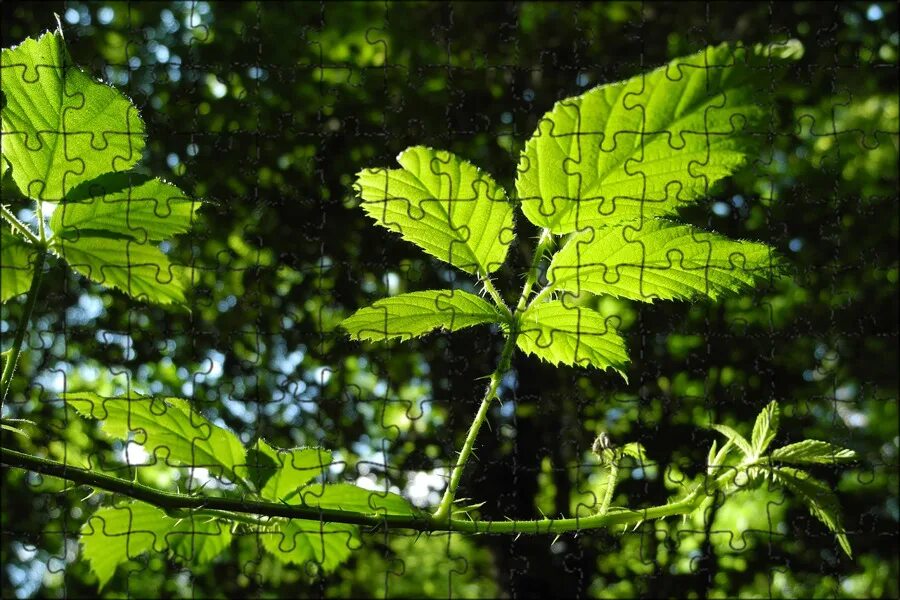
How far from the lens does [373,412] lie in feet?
5.36

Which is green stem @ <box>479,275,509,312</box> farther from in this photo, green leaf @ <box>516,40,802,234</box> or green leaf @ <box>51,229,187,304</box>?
green leaf @ <box>51,229,187,304</box>

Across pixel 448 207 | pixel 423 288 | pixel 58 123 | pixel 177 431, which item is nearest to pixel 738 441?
pixel 448 207

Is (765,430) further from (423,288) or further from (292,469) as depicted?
(423,288)

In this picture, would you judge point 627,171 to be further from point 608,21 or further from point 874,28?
point 874,28

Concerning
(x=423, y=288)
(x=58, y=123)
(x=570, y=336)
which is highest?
(x=423, y=288)

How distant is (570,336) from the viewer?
1.84ft

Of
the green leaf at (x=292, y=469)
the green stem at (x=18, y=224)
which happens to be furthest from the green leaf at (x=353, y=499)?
the green stem at (x=18, y=224)

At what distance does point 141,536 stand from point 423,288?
3.01ft

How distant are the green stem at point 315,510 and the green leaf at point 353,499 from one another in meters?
0.03

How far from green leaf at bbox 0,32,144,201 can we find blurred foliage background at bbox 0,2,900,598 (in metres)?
0.83

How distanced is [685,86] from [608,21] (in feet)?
5.03

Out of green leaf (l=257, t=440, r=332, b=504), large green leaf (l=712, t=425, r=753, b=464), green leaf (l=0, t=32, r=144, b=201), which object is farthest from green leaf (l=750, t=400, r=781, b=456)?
green leaf (l=0, t=32, r=144, b=201)

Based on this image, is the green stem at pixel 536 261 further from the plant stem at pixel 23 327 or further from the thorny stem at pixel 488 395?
the plant stem at pixel 23 327

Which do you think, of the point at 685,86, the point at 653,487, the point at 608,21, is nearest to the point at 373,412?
the point at 653,487
